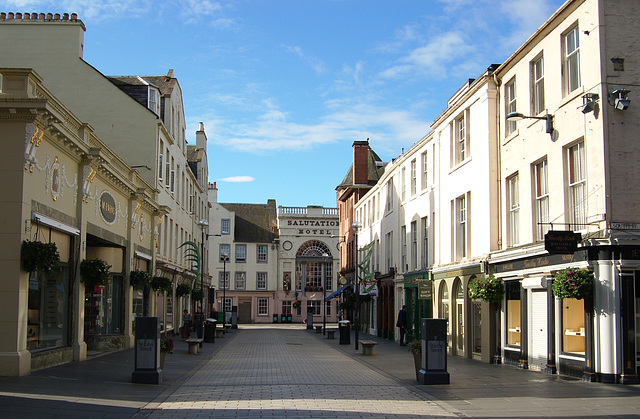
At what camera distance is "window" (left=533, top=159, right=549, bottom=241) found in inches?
736

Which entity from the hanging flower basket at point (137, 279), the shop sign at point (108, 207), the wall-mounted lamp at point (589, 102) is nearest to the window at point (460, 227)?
the wall-mounted lamp at point (589, 102)

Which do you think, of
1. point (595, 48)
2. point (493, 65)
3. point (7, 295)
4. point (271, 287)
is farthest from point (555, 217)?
point (271, 287)

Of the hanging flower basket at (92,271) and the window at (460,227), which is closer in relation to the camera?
the hanging flower basket at (92,271)

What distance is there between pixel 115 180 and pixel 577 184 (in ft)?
48.3

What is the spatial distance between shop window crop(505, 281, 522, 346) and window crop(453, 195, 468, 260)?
4.33 metres

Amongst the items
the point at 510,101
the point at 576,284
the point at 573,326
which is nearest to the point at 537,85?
the point at 510,101

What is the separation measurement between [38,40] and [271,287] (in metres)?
48.5

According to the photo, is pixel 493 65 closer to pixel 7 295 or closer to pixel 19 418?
pixel 7 295

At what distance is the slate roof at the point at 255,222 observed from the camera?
77688mm

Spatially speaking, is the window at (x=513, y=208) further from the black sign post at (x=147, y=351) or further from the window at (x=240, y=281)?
the window at (x=240, y=281)

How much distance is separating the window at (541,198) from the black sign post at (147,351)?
405 inches

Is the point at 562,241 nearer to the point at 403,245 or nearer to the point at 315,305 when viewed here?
the point at 403,245

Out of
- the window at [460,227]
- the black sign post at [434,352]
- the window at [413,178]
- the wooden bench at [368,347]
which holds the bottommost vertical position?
the wooden bench at [368,347]

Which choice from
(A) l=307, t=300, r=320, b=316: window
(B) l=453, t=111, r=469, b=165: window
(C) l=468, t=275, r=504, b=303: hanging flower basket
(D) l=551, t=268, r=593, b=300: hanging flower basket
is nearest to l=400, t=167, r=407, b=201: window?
(B) l=453, t=111, r=469, b=165: window
